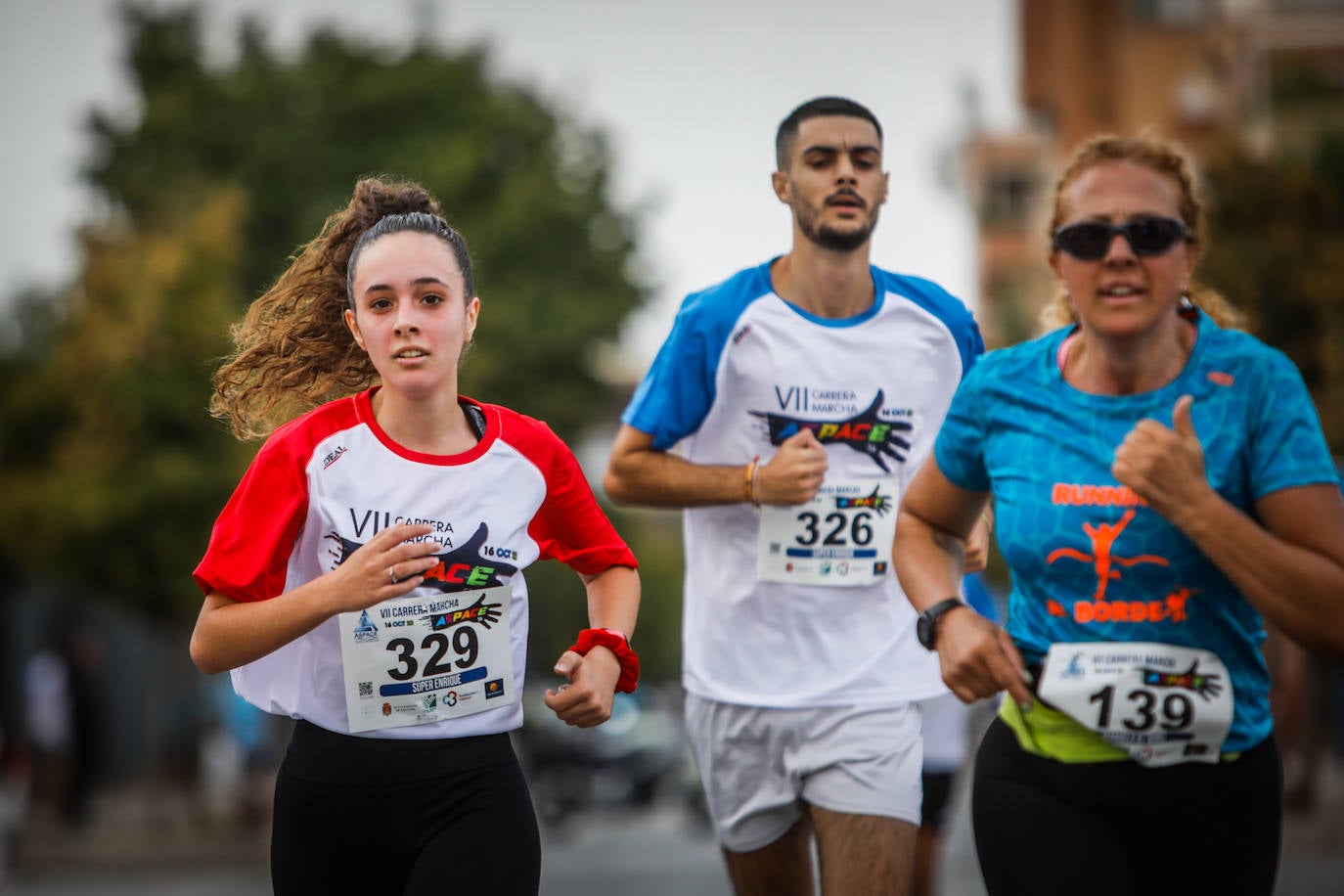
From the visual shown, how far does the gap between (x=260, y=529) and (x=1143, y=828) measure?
6.78 ft

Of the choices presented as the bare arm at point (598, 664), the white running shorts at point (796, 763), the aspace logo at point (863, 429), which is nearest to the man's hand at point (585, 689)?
the bare arm at point (598, 664)

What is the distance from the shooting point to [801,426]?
5.56 metres

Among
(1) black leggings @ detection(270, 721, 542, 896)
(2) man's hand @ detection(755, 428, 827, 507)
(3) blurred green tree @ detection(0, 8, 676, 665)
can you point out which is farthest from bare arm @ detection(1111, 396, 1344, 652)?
(3) blurred green tree @ detection(0, 8, 676, 665)

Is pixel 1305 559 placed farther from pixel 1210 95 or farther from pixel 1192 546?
pixel 1210 95

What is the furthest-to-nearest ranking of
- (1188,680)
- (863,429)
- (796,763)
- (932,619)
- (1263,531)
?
(863,429)
(796,763)
(932,619)
(1188,680)
(1263,531)

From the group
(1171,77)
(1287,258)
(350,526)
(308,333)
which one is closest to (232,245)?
(1287,258)

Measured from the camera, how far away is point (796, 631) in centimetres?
552

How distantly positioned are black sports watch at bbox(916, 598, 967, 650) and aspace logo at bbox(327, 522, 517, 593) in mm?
1004

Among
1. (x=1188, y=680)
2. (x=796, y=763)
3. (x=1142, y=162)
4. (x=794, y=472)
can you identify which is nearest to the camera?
(x=1188, y=680)

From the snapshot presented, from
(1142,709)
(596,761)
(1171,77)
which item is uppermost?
(1171,77)

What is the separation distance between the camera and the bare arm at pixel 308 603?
12.5 feet

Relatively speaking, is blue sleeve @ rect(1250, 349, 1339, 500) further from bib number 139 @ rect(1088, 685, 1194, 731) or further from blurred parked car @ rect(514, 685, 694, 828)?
blurred parked car @ rect(514, 685, 694, 828)

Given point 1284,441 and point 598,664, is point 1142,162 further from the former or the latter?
point 598,664

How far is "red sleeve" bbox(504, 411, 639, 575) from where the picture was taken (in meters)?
4.43
